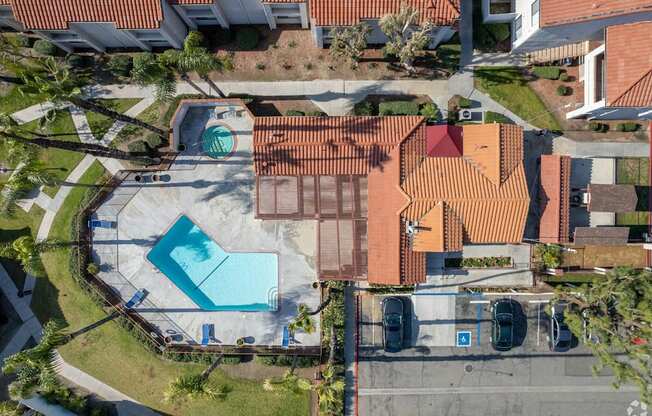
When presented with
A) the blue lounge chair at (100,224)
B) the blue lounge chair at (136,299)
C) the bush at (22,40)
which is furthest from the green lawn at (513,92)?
the bush at (22,40)

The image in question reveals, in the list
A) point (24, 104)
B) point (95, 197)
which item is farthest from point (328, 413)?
point (24, 104)

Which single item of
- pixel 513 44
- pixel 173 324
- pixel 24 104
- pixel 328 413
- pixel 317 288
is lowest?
pixel 328 413

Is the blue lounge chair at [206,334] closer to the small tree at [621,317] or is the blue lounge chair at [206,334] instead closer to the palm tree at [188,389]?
the palm tree at [188,389]

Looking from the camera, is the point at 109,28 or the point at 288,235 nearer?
the point at 109,28

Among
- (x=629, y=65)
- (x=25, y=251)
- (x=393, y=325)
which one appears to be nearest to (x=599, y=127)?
(x=629, y=65)

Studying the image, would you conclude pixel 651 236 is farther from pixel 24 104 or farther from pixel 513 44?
pixel 24 104

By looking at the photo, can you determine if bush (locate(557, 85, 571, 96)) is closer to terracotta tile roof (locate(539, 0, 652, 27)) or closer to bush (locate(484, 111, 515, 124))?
bush (locate(484, 111, 515, 124))

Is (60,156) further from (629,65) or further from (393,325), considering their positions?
(629,65)
